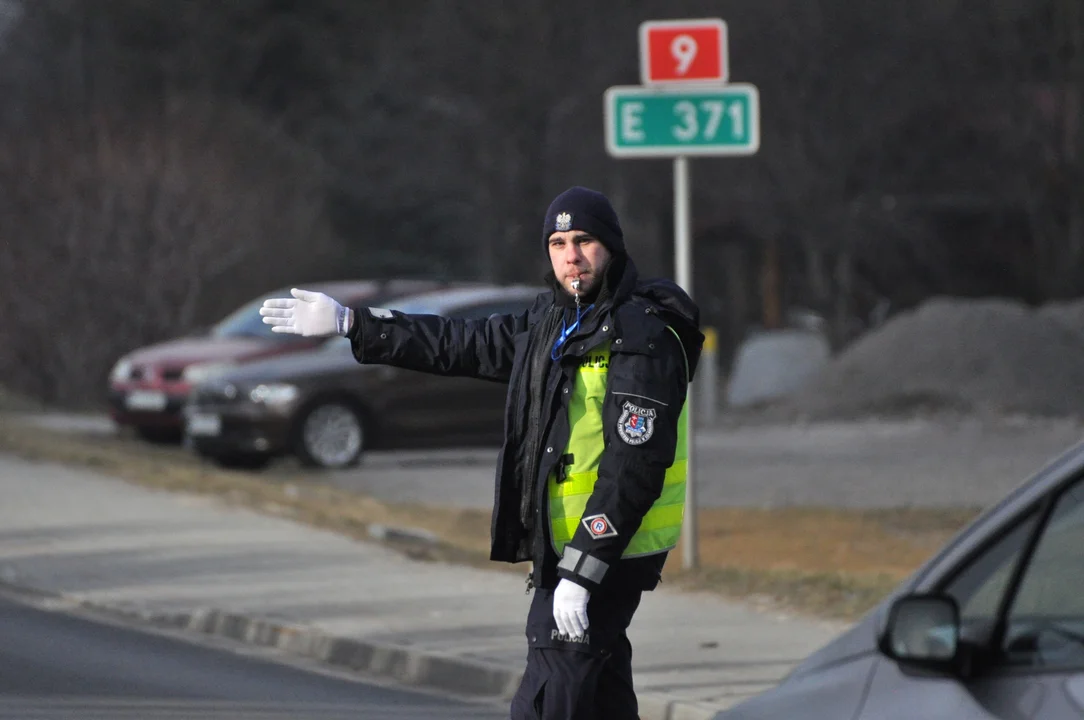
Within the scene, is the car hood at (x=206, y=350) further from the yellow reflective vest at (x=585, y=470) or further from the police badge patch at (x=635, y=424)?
the police badge patch at (x=635, y=424)

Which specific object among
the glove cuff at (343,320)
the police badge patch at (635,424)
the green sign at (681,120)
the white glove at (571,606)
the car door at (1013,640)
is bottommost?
the white glove at (571,606)

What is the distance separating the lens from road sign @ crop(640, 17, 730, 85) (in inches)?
415

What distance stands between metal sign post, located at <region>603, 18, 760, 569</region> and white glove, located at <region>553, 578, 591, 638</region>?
5576 millimetres

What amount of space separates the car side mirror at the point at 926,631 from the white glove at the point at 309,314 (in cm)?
254

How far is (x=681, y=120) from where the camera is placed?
1048 centimetres

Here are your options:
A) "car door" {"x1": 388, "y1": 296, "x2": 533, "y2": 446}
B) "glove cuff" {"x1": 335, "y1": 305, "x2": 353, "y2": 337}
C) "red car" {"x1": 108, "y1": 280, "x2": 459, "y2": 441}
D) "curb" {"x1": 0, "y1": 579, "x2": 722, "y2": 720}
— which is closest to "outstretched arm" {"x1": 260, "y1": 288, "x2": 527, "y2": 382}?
"glove cuff" {"x1": 335, "y1": 305, "x2": 353, "y2": 337}

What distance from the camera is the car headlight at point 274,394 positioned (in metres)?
17.5

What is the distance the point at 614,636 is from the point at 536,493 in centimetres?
39

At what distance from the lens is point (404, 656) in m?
8.91

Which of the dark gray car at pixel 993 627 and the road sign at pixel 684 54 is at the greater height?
the road sign at pixel 684 54

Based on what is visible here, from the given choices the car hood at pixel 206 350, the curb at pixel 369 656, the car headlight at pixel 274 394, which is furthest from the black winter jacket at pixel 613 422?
the car hood at pixel 206 350

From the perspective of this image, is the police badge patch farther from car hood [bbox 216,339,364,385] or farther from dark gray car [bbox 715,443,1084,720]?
car hood [bbox 216,339,364,385]

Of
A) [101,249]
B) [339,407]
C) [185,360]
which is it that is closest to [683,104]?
[339,407]

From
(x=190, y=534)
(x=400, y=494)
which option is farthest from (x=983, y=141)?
(x=190, y=534)
